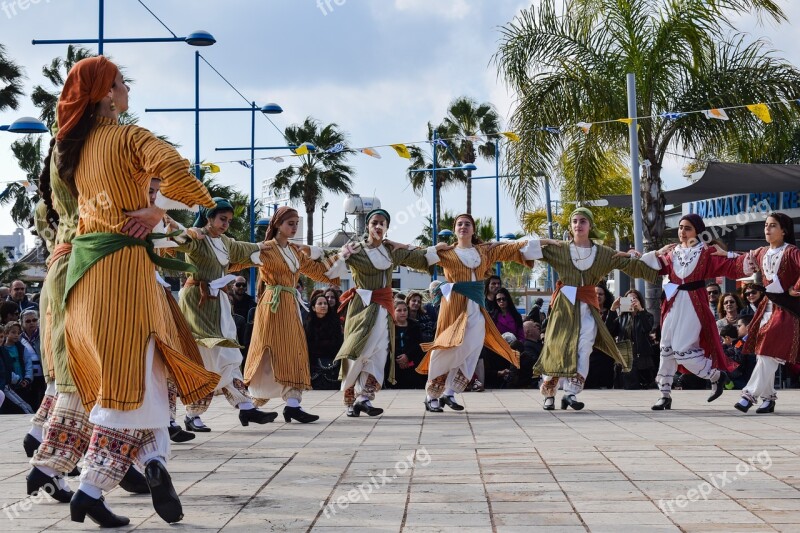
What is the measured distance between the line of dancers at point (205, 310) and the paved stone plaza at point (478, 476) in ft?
1.15

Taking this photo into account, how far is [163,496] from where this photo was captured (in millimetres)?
4484

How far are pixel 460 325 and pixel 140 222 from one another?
19.8ft

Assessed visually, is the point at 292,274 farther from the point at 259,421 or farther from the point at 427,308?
the point at 427,308

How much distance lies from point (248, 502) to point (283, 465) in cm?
132

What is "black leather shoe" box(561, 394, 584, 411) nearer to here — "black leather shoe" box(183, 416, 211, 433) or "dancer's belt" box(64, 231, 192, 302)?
"black leather shoe" box(183, 416, 211, 433)

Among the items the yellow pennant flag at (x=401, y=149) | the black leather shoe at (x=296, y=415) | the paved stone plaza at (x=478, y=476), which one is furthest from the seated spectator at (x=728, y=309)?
the black leather shoe at (x=296, y=415)

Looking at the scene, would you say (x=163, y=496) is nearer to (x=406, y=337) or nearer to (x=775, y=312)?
(x=775, y=312)

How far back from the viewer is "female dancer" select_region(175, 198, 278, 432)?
28.9ft

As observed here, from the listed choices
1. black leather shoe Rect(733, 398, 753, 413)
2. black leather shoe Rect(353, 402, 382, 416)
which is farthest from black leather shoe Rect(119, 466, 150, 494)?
black leather shoe Rect(733, 398, 753, 413)

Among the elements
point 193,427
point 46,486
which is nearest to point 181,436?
point 193,427

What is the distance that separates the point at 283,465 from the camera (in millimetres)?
6445

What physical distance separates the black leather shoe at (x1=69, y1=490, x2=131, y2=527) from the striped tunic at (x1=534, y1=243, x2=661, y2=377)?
6270 mm

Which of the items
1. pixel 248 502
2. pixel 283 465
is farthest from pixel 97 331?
pixel 283 465

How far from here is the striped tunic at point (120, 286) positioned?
14.6 ft
